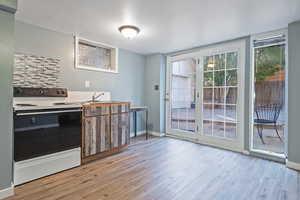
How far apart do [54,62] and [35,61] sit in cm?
28

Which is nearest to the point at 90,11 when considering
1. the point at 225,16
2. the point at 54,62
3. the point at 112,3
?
the point at 112,3

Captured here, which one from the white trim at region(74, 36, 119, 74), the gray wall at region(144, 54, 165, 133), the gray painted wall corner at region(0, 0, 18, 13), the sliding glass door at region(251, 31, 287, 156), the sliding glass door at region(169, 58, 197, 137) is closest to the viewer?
the gray painted wall corner at region(0, 0, 18, 13)

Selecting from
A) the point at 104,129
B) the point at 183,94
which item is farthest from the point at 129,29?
the point at 183,94

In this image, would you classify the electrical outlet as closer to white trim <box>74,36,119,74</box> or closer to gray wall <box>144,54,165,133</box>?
white trim <box>74,36,119,74</box>

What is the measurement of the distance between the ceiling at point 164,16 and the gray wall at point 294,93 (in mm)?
249

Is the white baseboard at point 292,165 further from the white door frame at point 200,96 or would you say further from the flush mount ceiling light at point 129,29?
the flush mount ceiling light at point 129,29

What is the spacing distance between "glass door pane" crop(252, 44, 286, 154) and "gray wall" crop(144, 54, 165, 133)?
2.13m

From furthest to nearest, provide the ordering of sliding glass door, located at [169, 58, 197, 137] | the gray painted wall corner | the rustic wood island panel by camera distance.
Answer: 1. sliding glass door, located at [169, 58, 197, 137]
2. the rustic wood island panel
3. the gray painted wall corner

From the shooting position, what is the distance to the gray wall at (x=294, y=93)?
2396 millimetres

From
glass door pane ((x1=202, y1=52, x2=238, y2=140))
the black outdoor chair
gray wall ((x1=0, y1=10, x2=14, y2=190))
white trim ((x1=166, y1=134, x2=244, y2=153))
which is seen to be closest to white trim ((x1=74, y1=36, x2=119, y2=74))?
gray wall ((x1=0, y1=10, x2=14, y2=190))

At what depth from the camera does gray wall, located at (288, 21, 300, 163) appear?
240cm

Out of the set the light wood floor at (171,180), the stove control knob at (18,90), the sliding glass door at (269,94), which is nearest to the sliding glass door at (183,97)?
the light wood floor at (171,180)

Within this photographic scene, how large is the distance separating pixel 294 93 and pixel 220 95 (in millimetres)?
1189

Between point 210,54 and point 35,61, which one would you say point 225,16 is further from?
point 35,61
